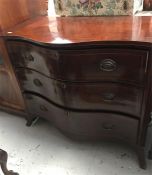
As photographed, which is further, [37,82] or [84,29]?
[37,82]

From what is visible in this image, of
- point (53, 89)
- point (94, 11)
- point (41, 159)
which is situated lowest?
point (41, 159)

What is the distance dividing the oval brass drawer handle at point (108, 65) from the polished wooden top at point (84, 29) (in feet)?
0.36

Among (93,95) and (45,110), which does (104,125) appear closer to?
(93,95)

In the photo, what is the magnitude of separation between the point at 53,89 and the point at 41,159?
0.53 meters

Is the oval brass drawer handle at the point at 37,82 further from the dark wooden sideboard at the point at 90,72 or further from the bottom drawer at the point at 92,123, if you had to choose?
the bottom drawer at the point at 92,123

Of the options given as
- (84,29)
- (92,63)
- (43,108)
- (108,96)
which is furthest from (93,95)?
(43,108)

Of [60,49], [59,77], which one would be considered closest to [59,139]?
[59,77]

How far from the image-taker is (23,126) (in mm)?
1755

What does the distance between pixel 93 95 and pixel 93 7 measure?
1.73 feet

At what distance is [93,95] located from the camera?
3.86ft

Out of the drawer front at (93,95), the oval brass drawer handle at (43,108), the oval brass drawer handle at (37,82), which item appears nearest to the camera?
the drawer front at (93,95)

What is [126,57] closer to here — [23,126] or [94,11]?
[94,11]

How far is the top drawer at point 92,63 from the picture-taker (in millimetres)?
991

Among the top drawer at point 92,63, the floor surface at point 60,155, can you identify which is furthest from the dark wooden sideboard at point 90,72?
the floor surface at point 60,155
